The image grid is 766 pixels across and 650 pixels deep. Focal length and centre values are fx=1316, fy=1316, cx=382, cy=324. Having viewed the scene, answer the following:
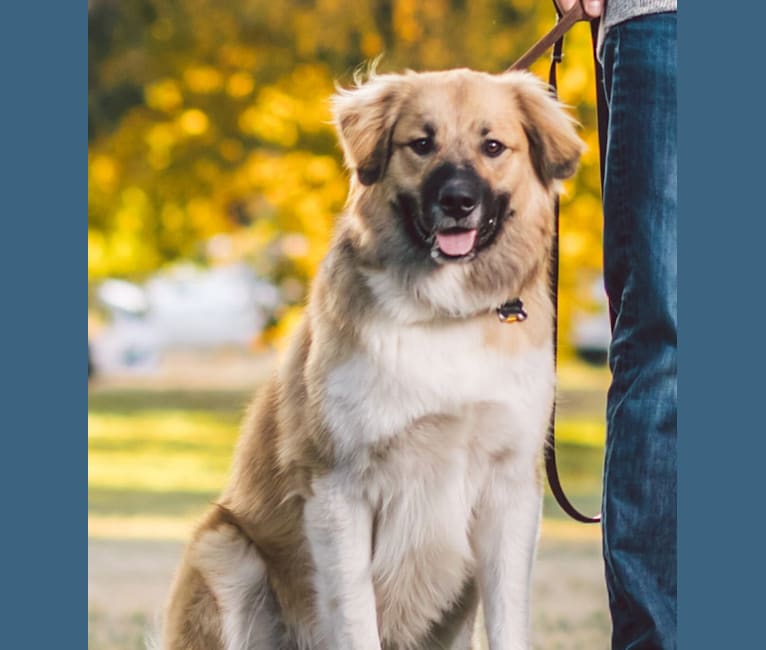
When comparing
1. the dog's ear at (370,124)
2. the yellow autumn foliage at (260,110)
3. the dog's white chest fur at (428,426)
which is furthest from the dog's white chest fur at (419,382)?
the yellow autumn foliage at (260,110)

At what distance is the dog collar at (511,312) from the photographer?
10.00ft

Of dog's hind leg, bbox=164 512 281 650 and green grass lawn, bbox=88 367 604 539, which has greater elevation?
dog's hind leg, bbox=164 512 281 650

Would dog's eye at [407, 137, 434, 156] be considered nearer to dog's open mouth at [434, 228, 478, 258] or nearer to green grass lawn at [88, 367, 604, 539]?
dog's open mouth at [434, 228, 478, 258]

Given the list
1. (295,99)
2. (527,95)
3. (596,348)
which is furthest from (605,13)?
(596,348)

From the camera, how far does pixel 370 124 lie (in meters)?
3.06

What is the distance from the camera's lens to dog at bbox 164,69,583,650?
2936 mm

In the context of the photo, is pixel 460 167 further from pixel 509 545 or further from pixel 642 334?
pixel 509 545

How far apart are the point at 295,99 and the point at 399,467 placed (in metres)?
4.97

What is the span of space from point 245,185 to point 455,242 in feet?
17.5

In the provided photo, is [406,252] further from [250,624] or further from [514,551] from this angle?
[250,624]

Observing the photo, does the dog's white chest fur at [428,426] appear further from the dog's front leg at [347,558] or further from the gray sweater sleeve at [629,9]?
the gray sweater sleeve at [629,9]

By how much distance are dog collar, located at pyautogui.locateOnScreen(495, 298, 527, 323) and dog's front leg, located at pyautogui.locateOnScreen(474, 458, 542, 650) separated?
1.07ft

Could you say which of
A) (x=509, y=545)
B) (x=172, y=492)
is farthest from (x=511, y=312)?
(x=172, y=492)

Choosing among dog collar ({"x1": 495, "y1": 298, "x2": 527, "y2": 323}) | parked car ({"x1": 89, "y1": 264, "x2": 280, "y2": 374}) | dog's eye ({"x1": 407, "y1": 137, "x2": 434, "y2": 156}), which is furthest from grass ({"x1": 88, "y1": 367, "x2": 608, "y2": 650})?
dog's eye ({"x1": 407, "y1": 137, "x2": 434, "y2": 156})
